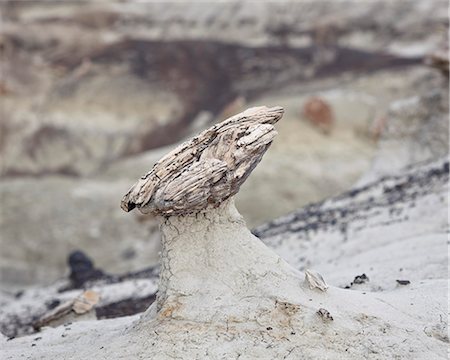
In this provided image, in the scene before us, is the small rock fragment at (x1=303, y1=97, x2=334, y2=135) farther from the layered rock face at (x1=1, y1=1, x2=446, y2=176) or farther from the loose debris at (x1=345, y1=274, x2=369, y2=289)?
the loose debris at (x1=345, y1=274, x2=369, y2=289)

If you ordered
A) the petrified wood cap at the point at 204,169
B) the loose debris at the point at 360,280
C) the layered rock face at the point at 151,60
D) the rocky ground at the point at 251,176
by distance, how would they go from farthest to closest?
1. the layered rock face at the point at 151,60
2. the loose debris at the point at 360,280
3. the rocky ground at the point at 251,176
4. the petrified wood cap at the point at 204,169

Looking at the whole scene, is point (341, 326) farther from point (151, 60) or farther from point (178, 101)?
point (151, 60)

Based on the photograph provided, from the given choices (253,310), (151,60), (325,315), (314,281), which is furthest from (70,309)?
(151,60)

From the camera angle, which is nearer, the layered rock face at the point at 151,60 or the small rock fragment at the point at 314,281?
the small rock fragment at the point at 314,281

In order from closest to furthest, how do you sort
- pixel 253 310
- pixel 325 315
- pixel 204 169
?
pixel 325 315, pixel 253 310, pixel 204 169

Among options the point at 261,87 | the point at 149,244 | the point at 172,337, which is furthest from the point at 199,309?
the point at 261,87

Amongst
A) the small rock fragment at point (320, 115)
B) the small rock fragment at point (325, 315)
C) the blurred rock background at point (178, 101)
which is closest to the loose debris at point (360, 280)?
the small rock fragment at point (325, 315)

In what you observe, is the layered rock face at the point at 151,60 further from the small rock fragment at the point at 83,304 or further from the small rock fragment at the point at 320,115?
the small rock fragment at the point at 83,304
